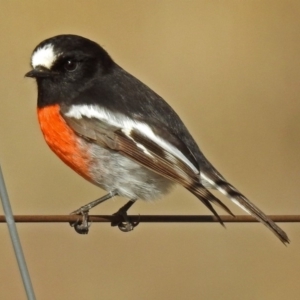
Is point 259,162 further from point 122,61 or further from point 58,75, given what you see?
point 58,75

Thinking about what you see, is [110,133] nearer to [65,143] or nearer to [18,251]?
[65,143]

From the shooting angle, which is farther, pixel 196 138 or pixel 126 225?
pixel 196 138

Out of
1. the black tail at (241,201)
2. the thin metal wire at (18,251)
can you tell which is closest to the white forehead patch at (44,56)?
the black tail at (241,201)

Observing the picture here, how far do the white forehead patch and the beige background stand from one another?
1.68 m

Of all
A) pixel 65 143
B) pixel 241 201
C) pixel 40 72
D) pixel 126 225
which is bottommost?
pixel 126 225

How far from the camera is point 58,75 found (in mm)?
3871

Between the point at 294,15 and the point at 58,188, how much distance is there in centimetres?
224

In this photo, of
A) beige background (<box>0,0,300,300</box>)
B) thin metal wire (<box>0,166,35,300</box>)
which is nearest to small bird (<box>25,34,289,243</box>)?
thin metal wire (<box>0,166,35,300</box>)

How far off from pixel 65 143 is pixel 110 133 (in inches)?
7.8

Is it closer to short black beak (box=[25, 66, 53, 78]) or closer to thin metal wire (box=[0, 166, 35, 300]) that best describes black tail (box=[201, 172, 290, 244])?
short black beak (box=[25, 66, 53, 78])

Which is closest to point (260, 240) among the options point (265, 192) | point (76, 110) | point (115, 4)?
point (265, 192)

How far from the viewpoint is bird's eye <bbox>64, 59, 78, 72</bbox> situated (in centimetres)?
388

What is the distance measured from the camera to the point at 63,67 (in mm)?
3883

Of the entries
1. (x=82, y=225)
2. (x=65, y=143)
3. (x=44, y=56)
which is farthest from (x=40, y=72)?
(x=82, y=225)
